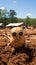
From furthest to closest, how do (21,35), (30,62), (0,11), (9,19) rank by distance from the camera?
(0,11) < (9,19) < (21,35) < (30,62)

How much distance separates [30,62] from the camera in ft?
19.6

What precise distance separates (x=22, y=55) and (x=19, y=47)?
0.83m

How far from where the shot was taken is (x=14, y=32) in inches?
264

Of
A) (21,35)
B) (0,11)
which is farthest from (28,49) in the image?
(0,11)

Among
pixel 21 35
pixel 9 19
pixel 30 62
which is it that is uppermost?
pixel 21 35

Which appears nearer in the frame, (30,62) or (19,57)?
(30,62)

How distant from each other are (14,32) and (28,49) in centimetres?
100

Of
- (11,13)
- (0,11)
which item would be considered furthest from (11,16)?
(0,11)

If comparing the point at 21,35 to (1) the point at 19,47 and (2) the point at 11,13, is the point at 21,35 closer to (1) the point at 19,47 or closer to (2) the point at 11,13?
(1) the point at 19,47

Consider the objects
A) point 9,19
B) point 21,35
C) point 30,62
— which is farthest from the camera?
point 9,19

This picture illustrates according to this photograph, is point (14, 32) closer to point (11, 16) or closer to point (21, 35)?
point (21, 35)

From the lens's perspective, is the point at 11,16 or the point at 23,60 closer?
the point at 23,60

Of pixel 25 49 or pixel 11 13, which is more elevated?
pixel 25 49

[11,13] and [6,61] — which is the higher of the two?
[6,61]
